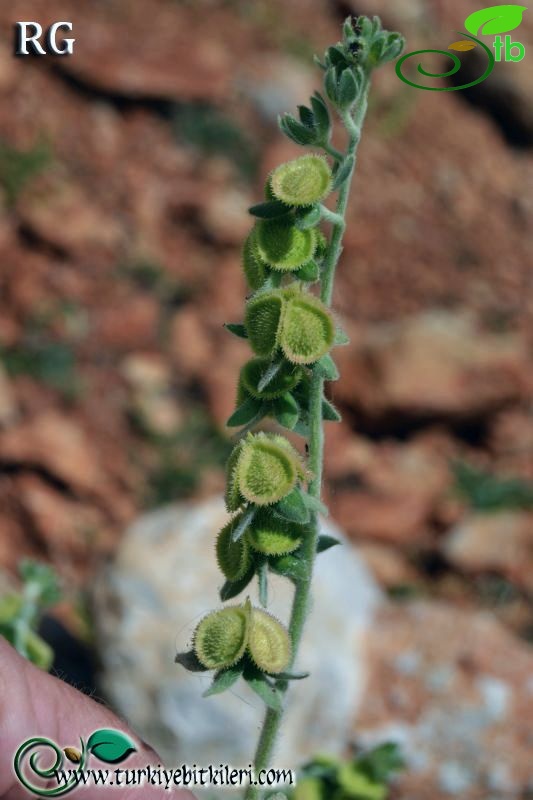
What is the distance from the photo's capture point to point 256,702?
362 cm

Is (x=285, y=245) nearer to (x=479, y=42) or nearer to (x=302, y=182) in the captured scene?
(x=302, y=182)

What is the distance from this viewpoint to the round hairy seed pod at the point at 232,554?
1.27 m

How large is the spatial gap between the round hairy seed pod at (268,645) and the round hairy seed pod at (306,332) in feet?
1.06

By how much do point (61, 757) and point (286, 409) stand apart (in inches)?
20.5

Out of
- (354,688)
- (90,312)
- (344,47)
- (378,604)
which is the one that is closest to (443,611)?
(378,604)

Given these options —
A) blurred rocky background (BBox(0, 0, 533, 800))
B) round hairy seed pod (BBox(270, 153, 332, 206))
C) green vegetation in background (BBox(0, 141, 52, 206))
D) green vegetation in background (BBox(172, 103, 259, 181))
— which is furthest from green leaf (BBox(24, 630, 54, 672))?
green vegetation in background (BBox(172, 103, 259, 181))

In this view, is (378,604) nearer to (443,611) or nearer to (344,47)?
(443,611)

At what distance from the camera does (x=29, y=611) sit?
1948 millimetres

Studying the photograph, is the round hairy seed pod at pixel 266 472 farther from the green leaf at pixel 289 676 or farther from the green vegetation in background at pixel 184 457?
the green vegetation in background at pixel 184 457

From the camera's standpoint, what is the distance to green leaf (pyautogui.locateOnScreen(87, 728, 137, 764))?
1.32m

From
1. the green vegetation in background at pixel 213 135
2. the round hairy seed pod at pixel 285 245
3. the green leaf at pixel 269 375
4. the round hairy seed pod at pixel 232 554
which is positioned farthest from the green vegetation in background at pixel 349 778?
the green vegetation in background at pixel 213 135

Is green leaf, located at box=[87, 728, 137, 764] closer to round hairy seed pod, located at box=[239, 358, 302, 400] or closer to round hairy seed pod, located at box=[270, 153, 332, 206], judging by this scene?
round hairy seed pod, located at box=[239, 358, 302, 400]

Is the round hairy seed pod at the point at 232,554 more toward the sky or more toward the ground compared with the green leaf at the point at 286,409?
more toward the ground

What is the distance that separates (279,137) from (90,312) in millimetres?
2728
